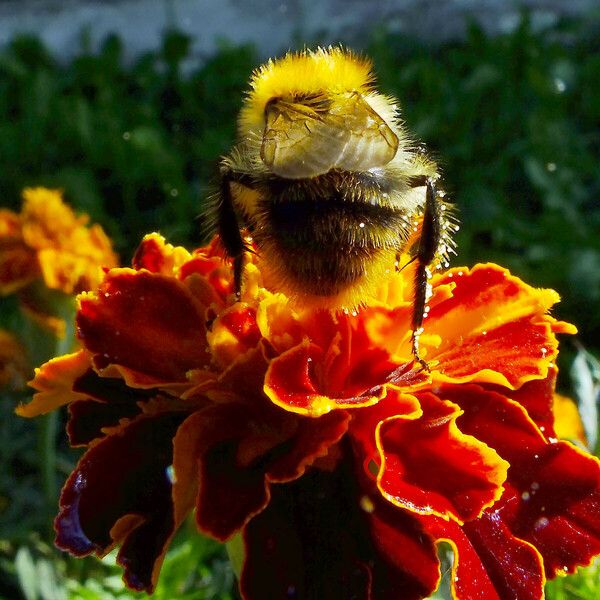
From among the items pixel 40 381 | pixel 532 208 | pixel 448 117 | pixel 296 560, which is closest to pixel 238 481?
pixel 296 560

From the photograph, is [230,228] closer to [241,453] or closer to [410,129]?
[241,453]

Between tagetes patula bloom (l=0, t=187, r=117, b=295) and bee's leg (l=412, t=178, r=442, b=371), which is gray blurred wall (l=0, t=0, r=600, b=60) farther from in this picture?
bee's leg (l=412, t=178, r=442, b=371)

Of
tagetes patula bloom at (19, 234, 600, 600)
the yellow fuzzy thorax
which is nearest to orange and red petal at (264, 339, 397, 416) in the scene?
tagetes patula bloom at (19, 234, 600, 600)

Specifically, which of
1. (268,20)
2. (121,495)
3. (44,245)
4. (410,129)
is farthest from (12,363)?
(268,20)

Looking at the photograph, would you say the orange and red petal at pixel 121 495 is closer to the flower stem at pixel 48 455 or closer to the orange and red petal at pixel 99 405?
the orange and red petal at pixel 99 405

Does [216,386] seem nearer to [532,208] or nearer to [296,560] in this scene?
[296,560]

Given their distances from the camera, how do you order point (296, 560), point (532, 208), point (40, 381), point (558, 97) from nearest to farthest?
point (296, 560) → point (40, 381) → point (532, 208) → point (558, 97)
